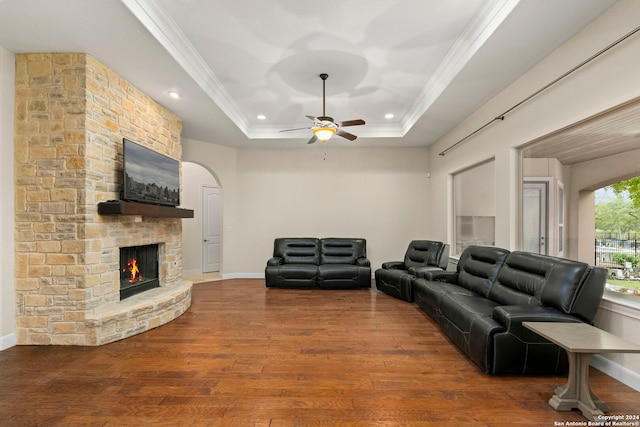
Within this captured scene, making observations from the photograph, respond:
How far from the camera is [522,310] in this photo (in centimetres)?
248

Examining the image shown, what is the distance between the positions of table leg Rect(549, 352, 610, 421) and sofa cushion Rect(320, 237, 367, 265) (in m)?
4.12

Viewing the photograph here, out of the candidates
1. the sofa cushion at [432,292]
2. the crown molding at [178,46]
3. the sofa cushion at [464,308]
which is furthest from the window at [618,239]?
the crown molding at [178,46]

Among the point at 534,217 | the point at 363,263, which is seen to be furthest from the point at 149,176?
the point at 534,217

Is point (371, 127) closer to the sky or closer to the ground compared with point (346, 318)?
closer to the sky

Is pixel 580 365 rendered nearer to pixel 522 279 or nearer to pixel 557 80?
pixel 522 279

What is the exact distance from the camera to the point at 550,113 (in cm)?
296

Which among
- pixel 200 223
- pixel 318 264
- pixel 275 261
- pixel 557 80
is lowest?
pixel 318 264

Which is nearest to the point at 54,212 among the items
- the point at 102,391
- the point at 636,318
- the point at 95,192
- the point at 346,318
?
the point at 95,192

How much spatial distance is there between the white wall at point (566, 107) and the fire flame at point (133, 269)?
486 cm

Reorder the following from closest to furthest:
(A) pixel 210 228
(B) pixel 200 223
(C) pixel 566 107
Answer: (C) pixel 566 107 → (B) pixel 200 223 → (A) pixel 210 228

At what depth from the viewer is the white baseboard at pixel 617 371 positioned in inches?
89.2

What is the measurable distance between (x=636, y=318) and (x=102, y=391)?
4104 mm

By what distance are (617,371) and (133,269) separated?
517cm

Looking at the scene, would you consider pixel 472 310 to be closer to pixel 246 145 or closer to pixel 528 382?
pixel 528 382
